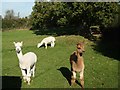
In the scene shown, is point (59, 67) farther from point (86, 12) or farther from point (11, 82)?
point (86, 12)

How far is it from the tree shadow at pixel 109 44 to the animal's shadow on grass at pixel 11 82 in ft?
27.2

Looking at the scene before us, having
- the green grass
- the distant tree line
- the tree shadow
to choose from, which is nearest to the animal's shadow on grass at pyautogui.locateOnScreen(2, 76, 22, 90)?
the green grass

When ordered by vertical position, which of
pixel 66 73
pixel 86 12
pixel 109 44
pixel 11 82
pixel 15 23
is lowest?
pixel 11 82

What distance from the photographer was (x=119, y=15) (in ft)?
94.5

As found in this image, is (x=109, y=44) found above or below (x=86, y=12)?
below

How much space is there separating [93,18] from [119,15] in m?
2.99

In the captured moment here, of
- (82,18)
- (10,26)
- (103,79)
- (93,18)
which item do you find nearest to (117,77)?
(103,79)

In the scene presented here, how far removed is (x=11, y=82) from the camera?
1269 centimetres

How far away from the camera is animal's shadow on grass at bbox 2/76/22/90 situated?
12.1 m

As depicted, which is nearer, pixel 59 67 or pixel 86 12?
pixel 59 67

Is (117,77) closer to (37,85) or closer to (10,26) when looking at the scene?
(37,85)

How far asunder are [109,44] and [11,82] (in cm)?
1509

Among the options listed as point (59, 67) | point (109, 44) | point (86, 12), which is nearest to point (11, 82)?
point (59, 67)

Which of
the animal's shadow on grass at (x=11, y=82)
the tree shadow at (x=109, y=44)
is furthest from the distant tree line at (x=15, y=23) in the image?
the animal's shadow on grass at (x=11, y=82)
